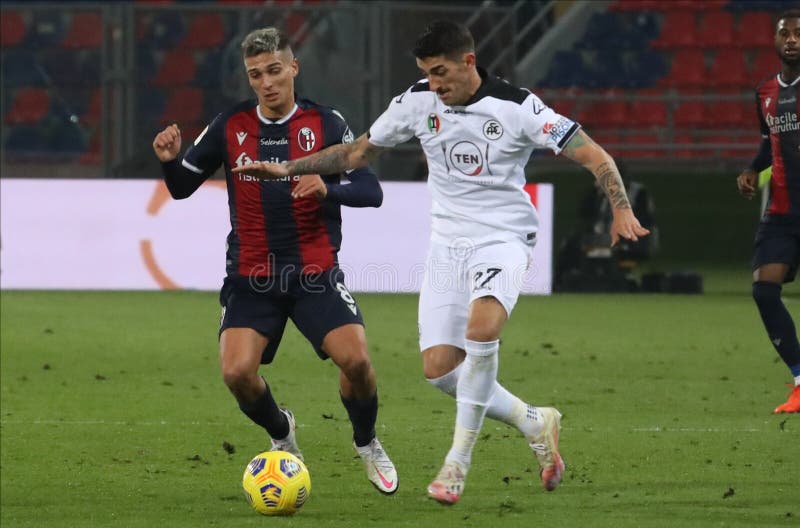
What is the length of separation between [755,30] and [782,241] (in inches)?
514

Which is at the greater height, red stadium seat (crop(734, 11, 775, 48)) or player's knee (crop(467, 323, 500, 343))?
player's knee (crop(467, 323, 500, 343))

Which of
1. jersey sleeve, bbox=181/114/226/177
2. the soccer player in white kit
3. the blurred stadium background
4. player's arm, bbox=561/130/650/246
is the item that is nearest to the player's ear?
the soccer player in white kit

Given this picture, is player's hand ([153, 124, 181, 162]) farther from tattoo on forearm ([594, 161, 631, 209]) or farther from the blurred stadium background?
the blurred stadium background

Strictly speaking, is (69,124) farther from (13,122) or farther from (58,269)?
(58,269)

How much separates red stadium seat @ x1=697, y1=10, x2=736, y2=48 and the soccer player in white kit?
15425 mm

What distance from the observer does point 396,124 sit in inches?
222

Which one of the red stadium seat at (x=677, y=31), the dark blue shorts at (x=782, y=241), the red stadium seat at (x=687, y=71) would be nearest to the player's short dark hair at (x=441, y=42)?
the dark blue shorts at (x=782, y=241)

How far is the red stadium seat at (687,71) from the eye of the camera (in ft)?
65.9

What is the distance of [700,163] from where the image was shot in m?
18.0

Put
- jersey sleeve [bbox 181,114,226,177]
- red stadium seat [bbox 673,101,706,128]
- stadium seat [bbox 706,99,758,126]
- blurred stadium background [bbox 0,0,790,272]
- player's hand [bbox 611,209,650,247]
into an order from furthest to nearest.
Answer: red stadium seat [bbox 673,101,706,128] < stadium seat [bbox 706,99,758,126] < blurred stadium background [bbox 0,0,790,272] < jersey sleeve [bbox 181,114,226,177] < player's hand [bbox 611,209,650,247]

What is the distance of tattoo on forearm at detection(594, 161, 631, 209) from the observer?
17.3ft

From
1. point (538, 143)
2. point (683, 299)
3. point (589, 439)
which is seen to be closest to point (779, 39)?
point (589, 439)

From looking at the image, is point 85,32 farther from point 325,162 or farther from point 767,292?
point 325,162

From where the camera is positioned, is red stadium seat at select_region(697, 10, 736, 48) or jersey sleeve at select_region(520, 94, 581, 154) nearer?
jersey sleeve at select_region(520, 94, 581, 154)
